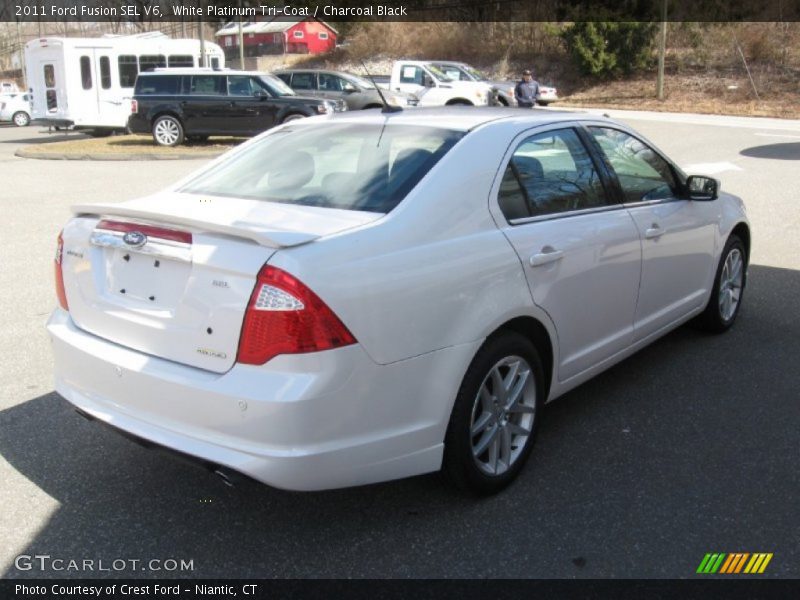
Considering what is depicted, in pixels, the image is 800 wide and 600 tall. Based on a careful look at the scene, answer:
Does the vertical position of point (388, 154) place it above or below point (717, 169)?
above

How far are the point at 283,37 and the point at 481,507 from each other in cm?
6054

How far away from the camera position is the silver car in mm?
22547

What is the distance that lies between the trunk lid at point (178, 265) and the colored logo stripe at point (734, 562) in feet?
6.04

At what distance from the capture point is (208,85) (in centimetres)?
1983

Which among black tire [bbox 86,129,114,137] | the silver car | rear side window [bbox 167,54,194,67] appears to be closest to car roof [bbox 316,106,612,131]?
the silver car

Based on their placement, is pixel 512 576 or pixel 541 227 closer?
pixel 512 576

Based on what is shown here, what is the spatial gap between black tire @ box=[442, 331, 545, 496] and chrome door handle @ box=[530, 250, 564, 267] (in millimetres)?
334

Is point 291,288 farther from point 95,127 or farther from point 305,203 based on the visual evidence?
point 95,127

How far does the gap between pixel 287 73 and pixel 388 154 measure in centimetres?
2230

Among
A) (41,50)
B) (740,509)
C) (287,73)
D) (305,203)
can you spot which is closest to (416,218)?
(305,203)

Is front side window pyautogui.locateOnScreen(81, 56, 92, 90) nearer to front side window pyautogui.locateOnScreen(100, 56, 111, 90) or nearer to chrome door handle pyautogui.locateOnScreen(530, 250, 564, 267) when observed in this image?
front side window pyautogui.locateOnScreen(100, 56, 111, 90)

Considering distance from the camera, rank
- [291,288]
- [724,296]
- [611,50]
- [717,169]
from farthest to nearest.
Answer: [611,50]
[717,169]
[724,296]
[291,288]

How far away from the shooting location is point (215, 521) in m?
3.34

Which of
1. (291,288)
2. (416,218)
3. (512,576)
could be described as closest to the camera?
(291,288)
